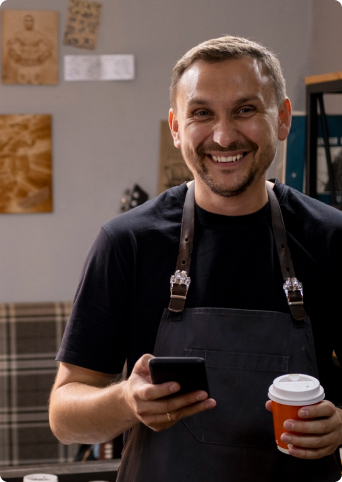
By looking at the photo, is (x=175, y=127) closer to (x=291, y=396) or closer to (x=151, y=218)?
(x=151, y=218)

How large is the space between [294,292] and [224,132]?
0.34 meters

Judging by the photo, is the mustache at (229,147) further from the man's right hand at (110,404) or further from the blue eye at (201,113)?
the man's right hand at (110,404)

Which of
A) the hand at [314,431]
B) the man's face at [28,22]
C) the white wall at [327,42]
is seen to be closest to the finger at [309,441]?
the hand at [314,431]

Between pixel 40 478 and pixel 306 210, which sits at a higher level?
pixel 306 210

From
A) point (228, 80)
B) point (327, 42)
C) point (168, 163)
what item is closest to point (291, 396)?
point (228, 80)

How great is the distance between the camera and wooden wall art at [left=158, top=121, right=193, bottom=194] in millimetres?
2904

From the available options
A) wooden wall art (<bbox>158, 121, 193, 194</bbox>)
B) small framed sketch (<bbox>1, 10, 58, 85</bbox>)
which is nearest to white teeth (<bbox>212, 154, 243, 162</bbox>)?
wooden wall art (<bbox>158, 121, 193, 194</bbox>)

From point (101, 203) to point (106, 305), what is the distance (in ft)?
5.17

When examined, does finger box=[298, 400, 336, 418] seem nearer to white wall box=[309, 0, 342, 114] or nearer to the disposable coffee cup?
the disposable coffee cup

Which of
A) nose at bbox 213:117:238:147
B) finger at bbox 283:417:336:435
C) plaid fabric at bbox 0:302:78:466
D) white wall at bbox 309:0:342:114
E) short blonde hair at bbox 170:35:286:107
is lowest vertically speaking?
plaid fabric at bbox 0:302:78:466

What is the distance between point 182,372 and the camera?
1054 millimetres

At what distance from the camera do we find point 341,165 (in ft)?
7.80

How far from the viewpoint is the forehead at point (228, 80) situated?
1.37 m

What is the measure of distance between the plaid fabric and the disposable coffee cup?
161 cm
